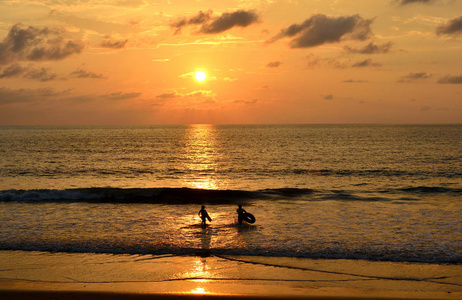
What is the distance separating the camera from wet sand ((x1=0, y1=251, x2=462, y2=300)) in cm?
1329

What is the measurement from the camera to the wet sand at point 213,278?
13289mm

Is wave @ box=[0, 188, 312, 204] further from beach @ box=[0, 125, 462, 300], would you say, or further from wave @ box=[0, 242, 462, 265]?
wave @ box=[0, 242, 462, 265]

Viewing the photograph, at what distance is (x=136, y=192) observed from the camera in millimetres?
41250

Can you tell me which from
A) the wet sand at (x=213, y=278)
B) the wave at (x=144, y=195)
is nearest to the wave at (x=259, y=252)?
the wet sand at (x=213, y=278)

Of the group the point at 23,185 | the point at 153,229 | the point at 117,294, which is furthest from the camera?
the point at 23,185

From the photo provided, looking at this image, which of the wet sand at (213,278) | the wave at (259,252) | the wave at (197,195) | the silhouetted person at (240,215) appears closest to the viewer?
the wet sand at (213,278)

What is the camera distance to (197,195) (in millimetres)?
40625

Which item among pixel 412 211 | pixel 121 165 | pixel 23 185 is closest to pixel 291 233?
pixel 412 211

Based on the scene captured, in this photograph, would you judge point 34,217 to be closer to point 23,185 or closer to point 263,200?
point 263,200

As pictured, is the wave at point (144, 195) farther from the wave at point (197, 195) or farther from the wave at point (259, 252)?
the wave at point (259, 252)

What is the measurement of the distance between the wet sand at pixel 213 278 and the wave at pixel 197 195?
63.1 ft

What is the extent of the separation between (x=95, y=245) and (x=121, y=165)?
173 ft

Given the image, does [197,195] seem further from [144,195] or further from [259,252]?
[259,252]

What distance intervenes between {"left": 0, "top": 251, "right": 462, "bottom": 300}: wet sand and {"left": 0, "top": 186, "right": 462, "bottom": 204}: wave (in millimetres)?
19230
